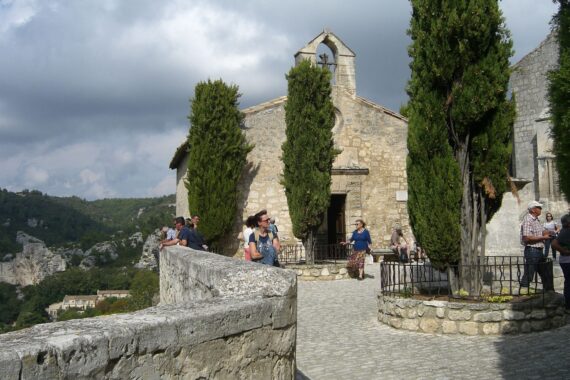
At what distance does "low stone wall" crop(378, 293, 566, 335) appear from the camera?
23.7ft

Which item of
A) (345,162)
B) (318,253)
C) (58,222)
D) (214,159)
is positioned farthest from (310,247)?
(58,222)

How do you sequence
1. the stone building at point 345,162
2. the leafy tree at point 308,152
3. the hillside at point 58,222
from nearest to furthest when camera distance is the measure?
the leafy tree at point 308,152 → the stone building at point 345,162 → the hillside at point 58,222

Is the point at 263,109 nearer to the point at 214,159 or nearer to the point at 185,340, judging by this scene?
the point at 214,159

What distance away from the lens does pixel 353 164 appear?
1841 centimetres

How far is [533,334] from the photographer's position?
281 inches

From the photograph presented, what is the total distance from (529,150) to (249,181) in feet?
36.5

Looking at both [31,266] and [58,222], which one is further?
[58,222]

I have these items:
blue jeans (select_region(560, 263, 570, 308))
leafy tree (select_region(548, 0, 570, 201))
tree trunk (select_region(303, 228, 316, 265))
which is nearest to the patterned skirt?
tree trunk (select_region(303, 228, 316, 265))

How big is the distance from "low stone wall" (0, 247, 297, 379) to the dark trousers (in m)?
5.35

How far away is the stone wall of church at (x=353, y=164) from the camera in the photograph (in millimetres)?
17359

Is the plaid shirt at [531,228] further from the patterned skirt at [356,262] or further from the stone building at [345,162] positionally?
the stone building at [345,162]

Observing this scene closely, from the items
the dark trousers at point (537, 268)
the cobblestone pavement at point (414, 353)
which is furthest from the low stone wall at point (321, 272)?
the dark trousers at point (537, 268)

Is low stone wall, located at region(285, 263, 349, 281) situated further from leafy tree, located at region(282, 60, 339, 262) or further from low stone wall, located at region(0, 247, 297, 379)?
low stone wall, located at region(0, 247, 297, 379)

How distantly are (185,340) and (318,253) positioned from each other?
587 inches
